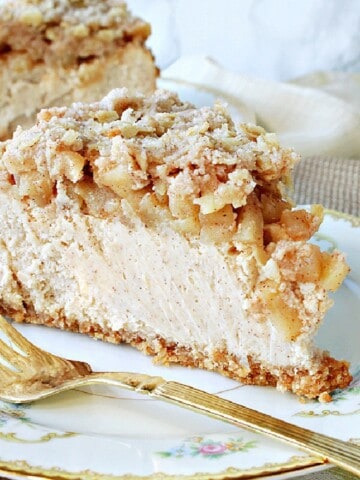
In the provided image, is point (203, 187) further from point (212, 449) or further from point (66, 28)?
point (66, 28)

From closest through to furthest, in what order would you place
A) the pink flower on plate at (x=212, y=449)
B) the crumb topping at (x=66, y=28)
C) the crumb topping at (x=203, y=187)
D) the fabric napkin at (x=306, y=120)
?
the pink flower on plate at (x=212, y=449), the crumb topping at (x=203, y=187), the fabric napkin at (x=306, y=120), the crumb topping at (x=66, y=28)

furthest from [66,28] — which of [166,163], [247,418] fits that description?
[247,418]

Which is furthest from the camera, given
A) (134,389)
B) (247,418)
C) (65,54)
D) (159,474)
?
(65,54)

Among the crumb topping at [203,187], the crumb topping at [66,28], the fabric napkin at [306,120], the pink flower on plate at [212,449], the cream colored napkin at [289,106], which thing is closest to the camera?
the pink flower on plate at [212,449]

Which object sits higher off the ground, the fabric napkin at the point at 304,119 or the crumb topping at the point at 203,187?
the crumb topping at the point at 203,187

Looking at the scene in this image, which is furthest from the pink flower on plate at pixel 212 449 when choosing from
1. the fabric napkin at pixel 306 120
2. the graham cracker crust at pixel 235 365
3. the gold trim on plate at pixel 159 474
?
the fabric napkin at pixel 306 120

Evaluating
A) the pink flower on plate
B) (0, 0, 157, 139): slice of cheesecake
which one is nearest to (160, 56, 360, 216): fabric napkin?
(0, 0, 157, 139): slice of cheesecake

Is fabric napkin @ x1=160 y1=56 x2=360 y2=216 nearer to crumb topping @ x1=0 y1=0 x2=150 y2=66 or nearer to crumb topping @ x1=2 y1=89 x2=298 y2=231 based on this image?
crumb topping @ x1=0 y1=0 x2=150 y2=66

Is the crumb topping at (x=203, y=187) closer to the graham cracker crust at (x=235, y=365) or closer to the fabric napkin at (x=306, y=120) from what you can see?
the graham cracker crust at (x=235, y=365)
